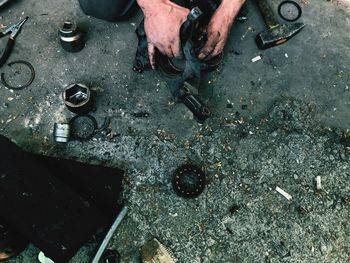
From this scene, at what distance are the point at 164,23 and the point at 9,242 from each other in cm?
155

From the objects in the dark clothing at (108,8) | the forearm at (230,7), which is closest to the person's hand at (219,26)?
the forearm at (230,7)

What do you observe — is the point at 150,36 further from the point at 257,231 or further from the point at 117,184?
the point at 257,231

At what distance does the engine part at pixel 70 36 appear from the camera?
252 centimetres

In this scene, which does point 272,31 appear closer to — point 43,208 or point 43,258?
point 43,208

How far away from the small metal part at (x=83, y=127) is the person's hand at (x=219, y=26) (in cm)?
84

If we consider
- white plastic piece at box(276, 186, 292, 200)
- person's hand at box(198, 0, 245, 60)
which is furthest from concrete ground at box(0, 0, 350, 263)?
person's hand at box(198, 0, 245, 60)

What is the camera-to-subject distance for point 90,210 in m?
2.15

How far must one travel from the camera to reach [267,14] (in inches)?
106

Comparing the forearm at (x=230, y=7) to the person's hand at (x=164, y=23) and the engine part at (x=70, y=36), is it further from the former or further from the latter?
the engine part at (x=70, y=36)

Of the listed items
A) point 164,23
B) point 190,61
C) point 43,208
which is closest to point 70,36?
point 164,23

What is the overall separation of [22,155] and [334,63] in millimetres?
2178

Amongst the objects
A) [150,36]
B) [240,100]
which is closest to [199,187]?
[240,100]

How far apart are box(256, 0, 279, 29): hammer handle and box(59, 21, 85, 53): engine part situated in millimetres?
1289

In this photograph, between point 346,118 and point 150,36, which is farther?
point 346,118
